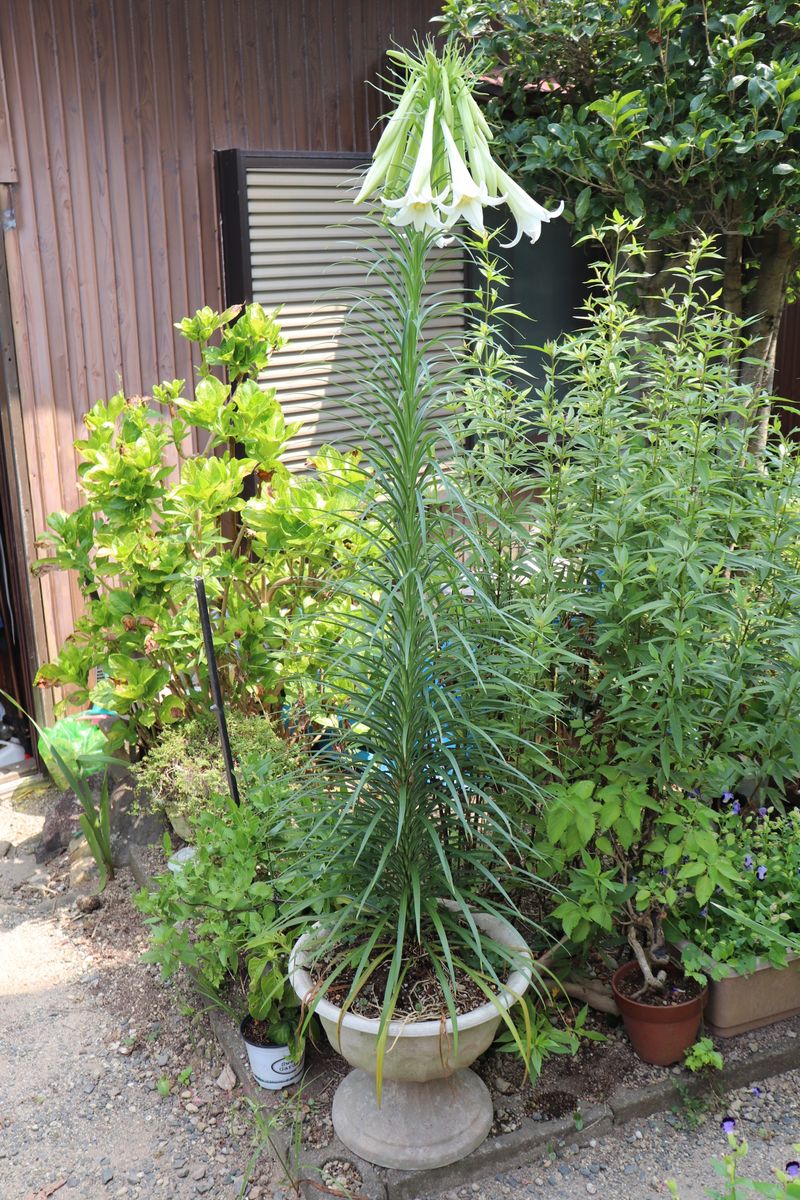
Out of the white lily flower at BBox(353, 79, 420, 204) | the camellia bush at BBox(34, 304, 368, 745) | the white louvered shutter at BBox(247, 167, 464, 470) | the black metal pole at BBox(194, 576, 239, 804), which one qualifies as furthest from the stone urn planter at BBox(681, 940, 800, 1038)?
the white louvered shutter at BBox(247, 167, 464, 470)

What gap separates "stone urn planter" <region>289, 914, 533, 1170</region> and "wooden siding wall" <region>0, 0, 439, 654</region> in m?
2.68

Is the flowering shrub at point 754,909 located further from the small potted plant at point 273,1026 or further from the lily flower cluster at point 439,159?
the lily flower cluster at point 439,159

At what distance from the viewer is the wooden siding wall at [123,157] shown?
4.50m

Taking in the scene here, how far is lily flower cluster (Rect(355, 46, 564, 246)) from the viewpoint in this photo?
213 cm

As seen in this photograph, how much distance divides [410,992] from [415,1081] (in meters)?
0.21

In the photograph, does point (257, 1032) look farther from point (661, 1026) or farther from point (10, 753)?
point (10, 753)

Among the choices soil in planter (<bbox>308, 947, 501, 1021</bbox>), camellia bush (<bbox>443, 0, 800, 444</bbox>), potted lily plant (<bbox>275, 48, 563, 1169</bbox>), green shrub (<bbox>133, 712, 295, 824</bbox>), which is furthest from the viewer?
camellia bush (<bbox>443, 0, 800, 444</bbox>)

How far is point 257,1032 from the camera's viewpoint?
3143 mm

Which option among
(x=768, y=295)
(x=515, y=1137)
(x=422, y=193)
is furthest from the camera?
(x=768, y=295)

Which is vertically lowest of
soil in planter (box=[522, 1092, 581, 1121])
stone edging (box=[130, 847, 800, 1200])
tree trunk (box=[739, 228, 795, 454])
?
stone edging (box=[130, 847, 800, 1200])

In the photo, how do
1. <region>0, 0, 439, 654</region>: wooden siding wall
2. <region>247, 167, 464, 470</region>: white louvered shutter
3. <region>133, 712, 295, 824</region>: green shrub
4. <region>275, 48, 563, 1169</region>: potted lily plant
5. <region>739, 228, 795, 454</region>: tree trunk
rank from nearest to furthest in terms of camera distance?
1. <region>275, 48, 563, 1169</region>: potted lily plant
2. <region>133, 712, 295, 824</region>: green shrub
3. <region>0, 0, 439, 654</region>: wooden siding wall
4. <region>247, 167, 464, 470</region>: white louvered shutter
5. <region>739, 228, 795, 454</region>: tree trunk

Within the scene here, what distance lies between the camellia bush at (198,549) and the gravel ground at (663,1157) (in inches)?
65.9

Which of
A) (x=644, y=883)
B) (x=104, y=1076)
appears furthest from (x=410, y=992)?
(x=104, y=1076)

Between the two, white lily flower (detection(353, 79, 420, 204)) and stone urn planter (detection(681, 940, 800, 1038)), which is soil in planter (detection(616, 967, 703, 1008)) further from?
white lily flower (detection(353, 79, 420, 204))
